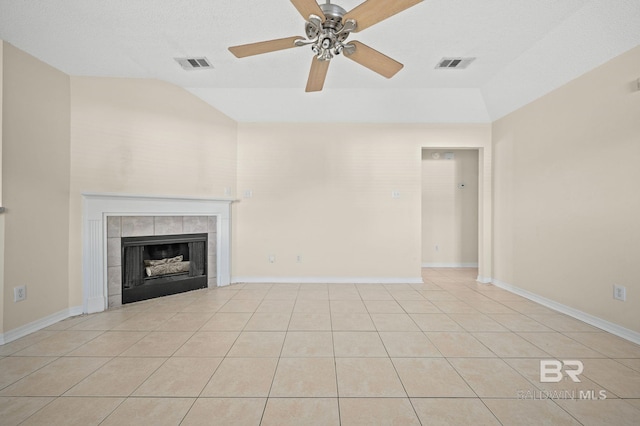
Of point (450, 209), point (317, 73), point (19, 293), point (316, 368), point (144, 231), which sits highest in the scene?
Result: point (317, 73)

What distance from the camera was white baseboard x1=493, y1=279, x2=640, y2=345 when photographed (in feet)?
7.46

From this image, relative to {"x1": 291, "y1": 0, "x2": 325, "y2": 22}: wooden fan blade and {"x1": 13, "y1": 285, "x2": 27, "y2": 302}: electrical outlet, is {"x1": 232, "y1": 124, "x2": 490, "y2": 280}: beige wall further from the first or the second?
{"x1": 291, "y1": 0, "x2": 325, "y2": 22}: wooden fan blade

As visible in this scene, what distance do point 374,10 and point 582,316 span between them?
348cm

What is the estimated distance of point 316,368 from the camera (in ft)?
6.10

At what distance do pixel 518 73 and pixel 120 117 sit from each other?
15.5 ft

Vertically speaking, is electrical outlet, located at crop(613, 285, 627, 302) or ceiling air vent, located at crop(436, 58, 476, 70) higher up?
ceiling air vent, located at crop(436, 58, 476, 70)

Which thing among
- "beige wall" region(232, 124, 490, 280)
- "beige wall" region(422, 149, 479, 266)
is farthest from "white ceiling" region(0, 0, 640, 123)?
"beige wall" region(422, 149, 479, 266)

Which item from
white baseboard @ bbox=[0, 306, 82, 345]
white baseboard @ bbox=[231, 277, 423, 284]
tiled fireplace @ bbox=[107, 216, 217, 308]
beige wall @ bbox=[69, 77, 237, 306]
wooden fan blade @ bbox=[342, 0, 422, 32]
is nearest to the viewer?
wooden fan blade @ bbox=[342, 0, 422, 32]

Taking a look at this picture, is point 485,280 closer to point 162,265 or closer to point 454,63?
point 454,63

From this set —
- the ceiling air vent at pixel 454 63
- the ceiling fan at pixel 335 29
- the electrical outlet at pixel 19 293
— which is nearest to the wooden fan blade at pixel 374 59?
the ceiling fan at pixel 335 29

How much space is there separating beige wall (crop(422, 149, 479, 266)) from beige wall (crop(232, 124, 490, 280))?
4.06 feet

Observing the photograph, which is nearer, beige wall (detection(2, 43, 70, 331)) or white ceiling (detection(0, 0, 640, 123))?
white ceiling (detection(0, 0, 640, 123))

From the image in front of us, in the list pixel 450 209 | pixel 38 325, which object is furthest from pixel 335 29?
pixel 450 209

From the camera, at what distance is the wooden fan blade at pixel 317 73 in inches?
75.3
